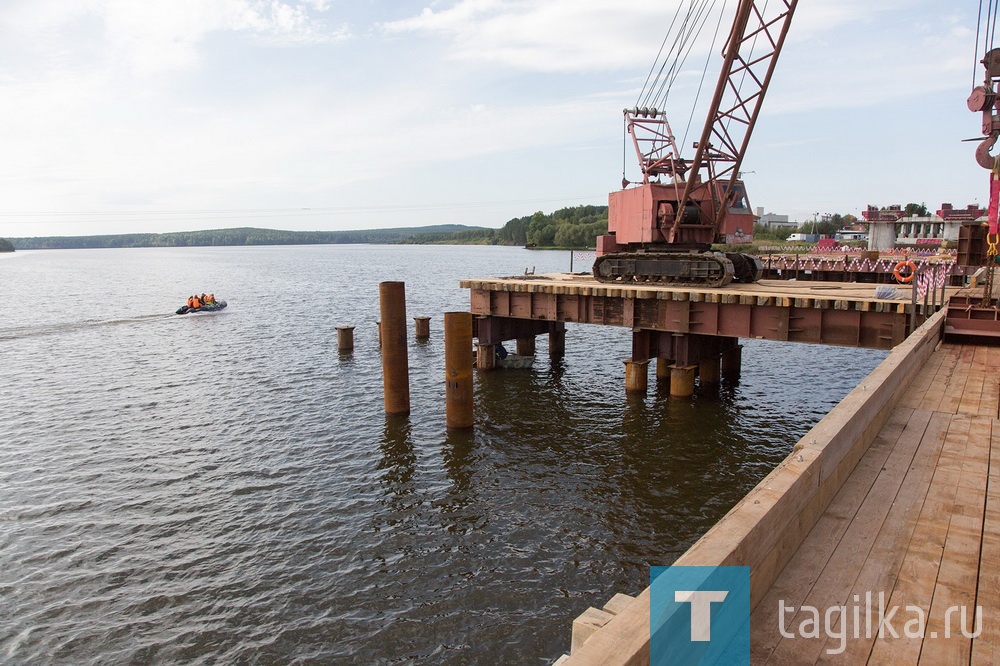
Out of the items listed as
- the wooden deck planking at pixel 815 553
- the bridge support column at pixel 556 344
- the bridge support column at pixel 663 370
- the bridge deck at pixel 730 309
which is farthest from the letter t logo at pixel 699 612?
the bridge support column at pixel 556 344

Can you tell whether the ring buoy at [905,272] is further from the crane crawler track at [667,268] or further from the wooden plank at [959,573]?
the wooden plank at [959,573]

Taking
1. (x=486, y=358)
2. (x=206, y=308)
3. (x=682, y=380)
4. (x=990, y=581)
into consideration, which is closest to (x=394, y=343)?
(x=486, y=358)

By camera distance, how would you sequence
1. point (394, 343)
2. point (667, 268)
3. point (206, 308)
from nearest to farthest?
point (394, 343) < point (667, 268) < point (206, 308)

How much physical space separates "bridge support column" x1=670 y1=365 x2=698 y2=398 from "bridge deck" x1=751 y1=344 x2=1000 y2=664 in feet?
41.6

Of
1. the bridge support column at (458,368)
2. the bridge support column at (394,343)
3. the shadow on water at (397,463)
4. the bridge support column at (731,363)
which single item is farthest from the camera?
the bridge support column at (731,363)

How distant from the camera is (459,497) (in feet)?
43.2

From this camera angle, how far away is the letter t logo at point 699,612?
3.24 meters

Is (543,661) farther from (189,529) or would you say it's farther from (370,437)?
(370,437)

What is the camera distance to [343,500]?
13.0 m

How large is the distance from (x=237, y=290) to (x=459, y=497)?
5707 cm

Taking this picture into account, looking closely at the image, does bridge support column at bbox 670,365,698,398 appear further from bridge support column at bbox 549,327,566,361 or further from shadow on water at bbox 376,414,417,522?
shadow on water at bbox 376,414,417,522

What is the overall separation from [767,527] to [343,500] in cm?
1045

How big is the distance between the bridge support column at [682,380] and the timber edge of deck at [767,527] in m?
13.0

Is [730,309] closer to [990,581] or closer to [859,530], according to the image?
[859,530]
